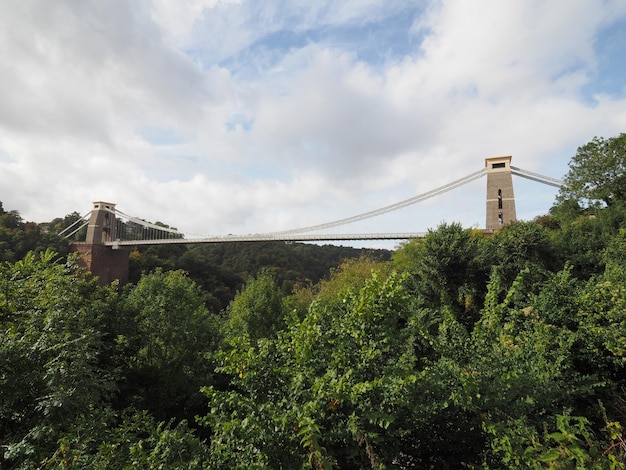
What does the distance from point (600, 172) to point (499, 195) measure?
7547 mm

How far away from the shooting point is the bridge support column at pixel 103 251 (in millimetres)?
38938

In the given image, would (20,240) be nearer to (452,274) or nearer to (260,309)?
(260,309)

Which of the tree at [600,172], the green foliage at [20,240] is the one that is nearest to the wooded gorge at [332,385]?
the tree at [600,172]

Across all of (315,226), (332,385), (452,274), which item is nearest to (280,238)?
(315,226)

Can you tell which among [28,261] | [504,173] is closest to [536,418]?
[28,261]

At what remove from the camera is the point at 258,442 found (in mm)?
3270

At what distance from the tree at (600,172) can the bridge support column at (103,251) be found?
125 feet

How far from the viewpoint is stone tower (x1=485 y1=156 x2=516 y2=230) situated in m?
28.0

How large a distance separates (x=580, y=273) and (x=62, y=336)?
19473 millimetres

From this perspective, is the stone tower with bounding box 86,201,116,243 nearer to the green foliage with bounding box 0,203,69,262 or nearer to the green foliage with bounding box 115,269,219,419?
the green foliage with bounding box 0,203,69,262

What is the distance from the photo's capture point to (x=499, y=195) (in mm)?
28750

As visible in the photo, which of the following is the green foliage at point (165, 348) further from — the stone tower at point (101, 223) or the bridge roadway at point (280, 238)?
the stone tower at point (101, 223)

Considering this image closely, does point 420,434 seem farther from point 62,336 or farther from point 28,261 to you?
point 28,261

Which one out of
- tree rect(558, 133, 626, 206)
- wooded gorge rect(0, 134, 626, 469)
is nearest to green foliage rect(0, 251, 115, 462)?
wooded gorge rect(0, 134, 626, 469)
